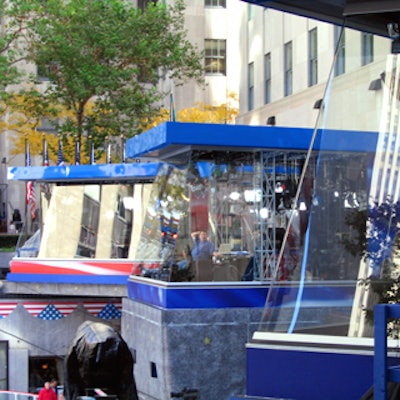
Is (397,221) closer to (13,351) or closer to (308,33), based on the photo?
(13,351)

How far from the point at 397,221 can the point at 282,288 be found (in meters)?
0.87

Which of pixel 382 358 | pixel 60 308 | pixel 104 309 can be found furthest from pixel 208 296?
Answer: pixel 382 358

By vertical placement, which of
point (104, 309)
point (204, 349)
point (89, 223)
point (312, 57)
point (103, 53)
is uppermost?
point (103, 53)

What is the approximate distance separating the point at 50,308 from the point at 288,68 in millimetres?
13182

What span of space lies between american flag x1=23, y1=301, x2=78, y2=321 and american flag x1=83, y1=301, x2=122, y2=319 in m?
0.35

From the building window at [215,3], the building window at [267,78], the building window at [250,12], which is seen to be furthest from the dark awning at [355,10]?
the building window at [215,3]

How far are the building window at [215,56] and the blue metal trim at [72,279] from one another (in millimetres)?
31838

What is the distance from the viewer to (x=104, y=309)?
2288 centimetres

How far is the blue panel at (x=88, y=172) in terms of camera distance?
2145 cm

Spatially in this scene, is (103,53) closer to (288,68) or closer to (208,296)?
(288,68)

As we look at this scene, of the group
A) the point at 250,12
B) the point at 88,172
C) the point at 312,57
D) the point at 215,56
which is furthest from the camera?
the point at 215,56

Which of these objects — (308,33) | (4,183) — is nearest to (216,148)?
(308,33)

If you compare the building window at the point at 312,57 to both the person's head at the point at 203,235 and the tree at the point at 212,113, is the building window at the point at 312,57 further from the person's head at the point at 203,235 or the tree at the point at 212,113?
the tree at the point at 212,113

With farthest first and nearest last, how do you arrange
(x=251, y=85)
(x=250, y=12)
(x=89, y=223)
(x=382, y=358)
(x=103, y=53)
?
1. (x=251, y=85)
2. (x=250, y=12)
3. (x=103, y=53)
4. (x=89, y=223)
5. (x=382, y=358)
